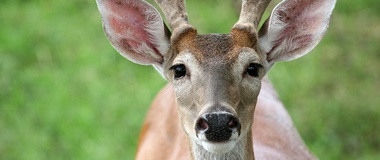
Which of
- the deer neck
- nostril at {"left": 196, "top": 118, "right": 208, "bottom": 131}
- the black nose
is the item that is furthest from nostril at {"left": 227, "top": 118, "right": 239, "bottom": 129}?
the deer neck

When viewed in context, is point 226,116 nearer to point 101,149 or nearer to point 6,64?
point 101,149

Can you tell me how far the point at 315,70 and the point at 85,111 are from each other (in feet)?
6.40

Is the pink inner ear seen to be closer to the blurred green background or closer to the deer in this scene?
the deer

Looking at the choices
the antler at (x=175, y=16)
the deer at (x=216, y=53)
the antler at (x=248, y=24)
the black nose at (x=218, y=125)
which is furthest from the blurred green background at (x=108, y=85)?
the black nose at (x=218, y=125)

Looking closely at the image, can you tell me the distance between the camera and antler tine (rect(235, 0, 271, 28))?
211 inches

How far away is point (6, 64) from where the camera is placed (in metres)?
9.31

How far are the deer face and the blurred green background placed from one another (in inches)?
118

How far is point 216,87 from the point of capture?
489 cm

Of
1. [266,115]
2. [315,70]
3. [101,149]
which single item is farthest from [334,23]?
[266,115]

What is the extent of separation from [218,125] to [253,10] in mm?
888

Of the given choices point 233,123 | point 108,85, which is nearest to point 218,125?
point 233,123

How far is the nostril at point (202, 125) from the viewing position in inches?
187

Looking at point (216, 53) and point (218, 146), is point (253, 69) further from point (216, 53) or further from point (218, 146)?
point (218, 146)

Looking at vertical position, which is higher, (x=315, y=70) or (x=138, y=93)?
(x=138, y=93)
